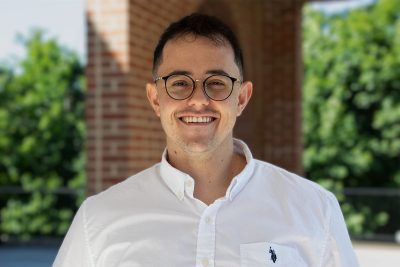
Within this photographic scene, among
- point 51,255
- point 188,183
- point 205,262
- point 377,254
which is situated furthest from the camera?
point 51,255

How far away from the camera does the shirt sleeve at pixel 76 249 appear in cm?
178

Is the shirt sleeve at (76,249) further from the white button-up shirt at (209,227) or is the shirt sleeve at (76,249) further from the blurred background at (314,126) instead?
the blurred background at (314,126)

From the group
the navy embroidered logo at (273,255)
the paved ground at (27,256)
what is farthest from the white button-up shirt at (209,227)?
the paved ground at (27,256)

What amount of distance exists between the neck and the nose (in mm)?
151

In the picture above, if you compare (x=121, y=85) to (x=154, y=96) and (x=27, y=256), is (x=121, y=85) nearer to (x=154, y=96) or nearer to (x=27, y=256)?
(x=154, y=96)

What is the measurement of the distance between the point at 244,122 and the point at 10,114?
437 inches

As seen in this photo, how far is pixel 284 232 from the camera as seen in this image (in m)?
1.77

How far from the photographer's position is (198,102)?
69.7 inches

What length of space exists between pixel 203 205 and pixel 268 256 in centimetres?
23

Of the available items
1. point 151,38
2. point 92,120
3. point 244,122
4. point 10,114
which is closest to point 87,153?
point 92,120

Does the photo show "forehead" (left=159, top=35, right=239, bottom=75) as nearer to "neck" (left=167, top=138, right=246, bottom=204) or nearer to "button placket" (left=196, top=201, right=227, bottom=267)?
"neck" (left=167, top=138, right=246, bottom=204)

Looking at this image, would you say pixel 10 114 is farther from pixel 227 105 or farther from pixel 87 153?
pixel 227 105

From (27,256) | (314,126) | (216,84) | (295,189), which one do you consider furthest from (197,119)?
(314,126)

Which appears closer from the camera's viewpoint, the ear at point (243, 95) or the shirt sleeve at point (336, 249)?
the shirt sleeve at point (336, 249)
